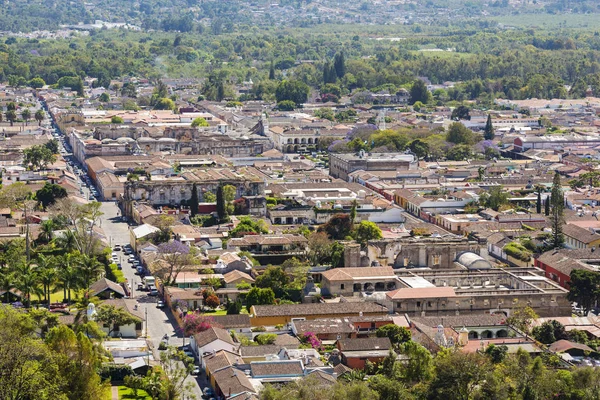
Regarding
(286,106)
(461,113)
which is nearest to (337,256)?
(461,113)

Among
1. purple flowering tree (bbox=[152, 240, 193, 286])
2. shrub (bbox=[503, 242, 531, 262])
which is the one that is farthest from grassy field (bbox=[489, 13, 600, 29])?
purple flowering tree (bbox=[152, 240, 193, 286])

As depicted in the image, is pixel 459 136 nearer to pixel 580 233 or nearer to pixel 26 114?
pixel 580 233

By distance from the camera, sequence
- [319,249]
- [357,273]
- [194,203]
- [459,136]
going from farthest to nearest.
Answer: [459,136]
[194,203]
[319,249]
[357,273]

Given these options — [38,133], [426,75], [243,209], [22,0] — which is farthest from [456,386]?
[22,0]

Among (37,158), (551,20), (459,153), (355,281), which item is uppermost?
(355,281)

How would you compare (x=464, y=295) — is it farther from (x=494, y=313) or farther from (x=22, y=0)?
(x=22, y=0)

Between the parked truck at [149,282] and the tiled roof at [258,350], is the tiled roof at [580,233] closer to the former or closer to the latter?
the parked truck at [149,282]

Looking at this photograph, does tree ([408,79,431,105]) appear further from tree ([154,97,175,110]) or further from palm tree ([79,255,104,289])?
palm tree ([79,255,104,289])
